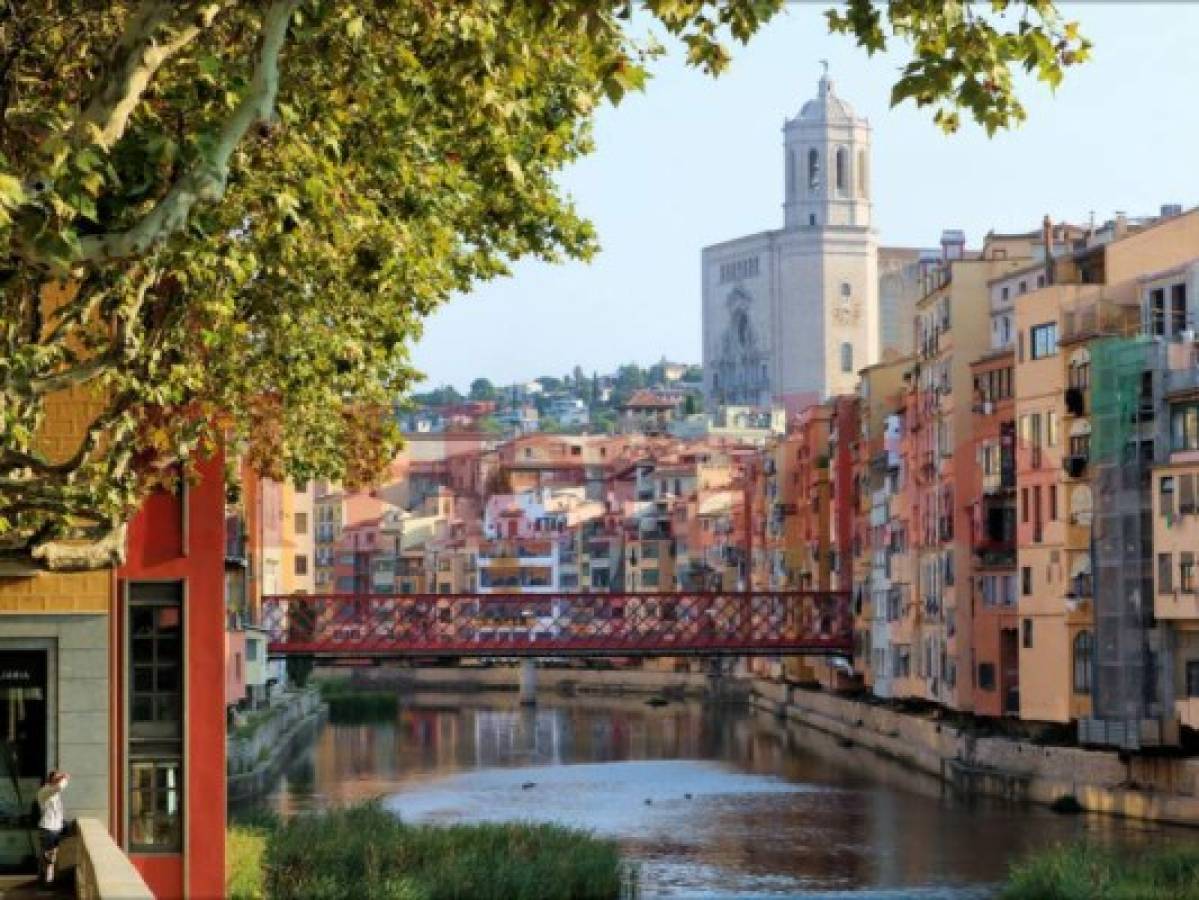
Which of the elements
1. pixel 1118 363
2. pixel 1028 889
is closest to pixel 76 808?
pixel 1028 889

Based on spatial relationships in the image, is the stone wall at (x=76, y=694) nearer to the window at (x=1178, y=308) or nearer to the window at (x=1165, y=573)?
the window at (x=1165, y=573)

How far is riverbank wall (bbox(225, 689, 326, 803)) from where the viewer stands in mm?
67188

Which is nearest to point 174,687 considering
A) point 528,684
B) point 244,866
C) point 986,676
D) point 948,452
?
point 244,866

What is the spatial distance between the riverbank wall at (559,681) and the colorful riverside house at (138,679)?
3518 inches

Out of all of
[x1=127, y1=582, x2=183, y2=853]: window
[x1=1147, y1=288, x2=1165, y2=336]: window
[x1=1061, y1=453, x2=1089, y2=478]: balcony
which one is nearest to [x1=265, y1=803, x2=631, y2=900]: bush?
[x1=127, y1=582, x2=183, y2=853]: window

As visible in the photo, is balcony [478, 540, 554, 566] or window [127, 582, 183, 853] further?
balcony [478, 540, 554, 566]

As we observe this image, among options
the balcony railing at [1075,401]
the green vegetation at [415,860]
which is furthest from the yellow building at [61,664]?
the balcony railing at [1075,401]

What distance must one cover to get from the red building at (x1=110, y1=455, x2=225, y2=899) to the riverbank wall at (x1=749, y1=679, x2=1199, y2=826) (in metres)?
25.8

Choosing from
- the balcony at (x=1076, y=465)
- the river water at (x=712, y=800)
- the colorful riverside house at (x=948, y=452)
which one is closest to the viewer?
the river water at (x=712, y=800)

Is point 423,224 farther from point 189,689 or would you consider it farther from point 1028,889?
point 1028,889

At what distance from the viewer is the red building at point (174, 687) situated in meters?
32.3

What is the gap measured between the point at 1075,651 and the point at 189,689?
33334 mm

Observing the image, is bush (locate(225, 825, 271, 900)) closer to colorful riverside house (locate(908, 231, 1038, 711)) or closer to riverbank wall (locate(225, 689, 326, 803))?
riverbank wall (locate(225, 689, 326, 803))

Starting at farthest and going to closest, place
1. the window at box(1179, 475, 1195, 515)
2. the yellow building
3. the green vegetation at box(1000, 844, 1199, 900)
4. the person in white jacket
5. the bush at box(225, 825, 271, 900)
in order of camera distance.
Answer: the window at box(1179, 475, 1195, 515)
the green vegetation at box(1000, 844, 1199, 900)
the bush at box(225, 825, 271, 900)
the yellow building
the person in white jacket
